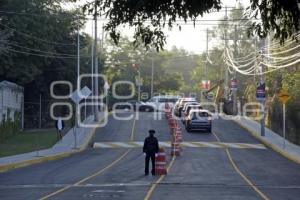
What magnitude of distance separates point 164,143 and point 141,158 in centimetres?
972

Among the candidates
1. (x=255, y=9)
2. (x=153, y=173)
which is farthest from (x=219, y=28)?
(x=255, y=9)

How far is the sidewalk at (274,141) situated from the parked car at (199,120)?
10.8ft

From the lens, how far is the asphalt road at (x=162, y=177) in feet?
64.6

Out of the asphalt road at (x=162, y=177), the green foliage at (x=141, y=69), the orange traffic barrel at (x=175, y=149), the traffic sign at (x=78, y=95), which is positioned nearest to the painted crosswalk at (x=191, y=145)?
the asphalt road at (x=162, y=177)

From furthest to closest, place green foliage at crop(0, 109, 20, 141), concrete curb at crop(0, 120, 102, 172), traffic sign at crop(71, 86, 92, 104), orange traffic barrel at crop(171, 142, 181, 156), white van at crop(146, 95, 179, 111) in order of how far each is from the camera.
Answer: white van at crop(146, 95, 179, 111), green foliage at crop(0, 109, 20, 141), traffic sign at crop(71, 86, 92, 104), orange traffic barrel at crop(171, 142, 181, 156), concrete curb at crop(0, 120, 102, 172)

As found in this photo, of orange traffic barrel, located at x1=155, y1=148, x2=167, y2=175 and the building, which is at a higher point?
the building

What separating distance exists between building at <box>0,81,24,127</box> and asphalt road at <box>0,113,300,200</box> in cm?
927

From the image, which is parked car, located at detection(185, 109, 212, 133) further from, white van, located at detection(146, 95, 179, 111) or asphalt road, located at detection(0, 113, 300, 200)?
white van, located at detection(146, 95, 179, 111)

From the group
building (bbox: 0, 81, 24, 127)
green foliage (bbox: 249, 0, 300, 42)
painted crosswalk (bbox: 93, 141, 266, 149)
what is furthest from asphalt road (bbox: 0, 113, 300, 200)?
building (bbox: 0, 81, 24, 127)

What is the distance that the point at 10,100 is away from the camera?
52.0 meters

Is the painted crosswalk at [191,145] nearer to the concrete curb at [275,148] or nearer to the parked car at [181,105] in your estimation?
the concrete curb at [275,148]

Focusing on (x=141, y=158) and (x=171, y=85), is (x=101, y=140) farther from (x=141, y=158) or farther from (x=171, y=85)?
(x=171, y=85)

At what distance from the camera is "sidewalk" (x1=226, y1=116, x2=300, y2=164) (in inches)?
1516

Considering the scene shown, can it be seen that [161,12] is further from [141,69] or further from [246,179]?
[141,69]
